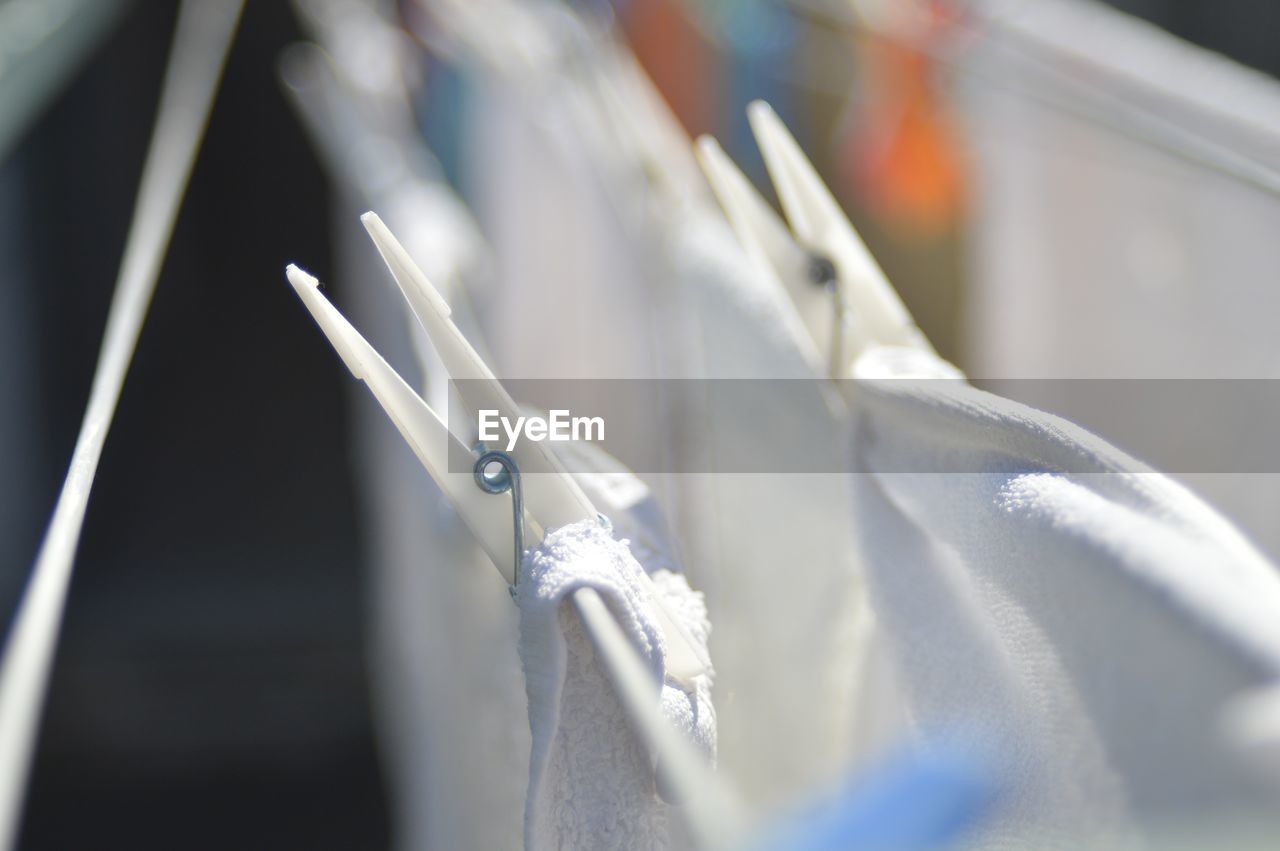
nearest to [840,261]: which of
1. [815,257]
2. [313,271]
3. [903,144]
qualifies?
[815,257]

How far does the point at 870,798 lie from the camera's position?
17 centimetres

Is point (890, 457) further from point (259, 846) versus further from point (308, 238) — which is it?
point (308, 238)

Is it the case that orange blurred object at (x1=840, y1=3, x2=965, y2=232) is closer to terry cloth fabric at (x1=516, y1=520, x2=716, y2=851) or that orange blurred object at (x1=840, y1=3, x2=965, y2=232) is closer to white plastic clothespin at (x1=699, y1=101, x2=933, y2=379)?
white plastic clothespin at (x1=699, y1=101, x2=933, y2=379)

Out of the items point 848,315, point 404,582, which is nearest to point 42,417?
point 404,582

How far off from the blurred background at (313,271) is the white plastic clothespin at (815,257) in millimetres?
155

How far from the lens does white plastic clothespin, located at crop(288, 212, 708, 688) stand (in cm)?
24

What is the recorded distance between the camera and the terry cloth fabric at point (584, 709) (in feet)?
0.73

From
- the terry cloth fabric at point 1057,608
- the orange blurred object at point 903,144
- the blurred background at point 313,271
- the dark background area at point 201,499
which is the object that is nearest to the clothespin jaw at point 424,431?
the terry cloth fabric at point 1057,608

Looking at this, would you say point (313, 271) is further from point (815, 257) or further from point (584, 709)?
point (584, 709)

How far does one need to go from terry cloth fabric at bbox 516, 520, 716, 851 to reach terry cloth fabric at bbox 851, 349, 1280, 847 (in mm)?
74

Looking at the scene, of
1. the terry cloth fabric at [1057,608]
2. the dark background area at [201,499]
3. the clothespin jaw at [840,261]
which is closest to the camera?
the terry cloth fabric at [1057,608]

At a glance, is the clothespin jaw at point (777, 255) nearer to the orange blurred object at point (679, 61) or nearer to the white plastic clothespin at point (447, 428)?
the white plastic clothespin at point (447, 428)

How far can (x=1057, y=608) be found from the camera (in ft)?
0.64

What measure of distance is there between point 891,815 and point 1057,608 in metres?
0.06
